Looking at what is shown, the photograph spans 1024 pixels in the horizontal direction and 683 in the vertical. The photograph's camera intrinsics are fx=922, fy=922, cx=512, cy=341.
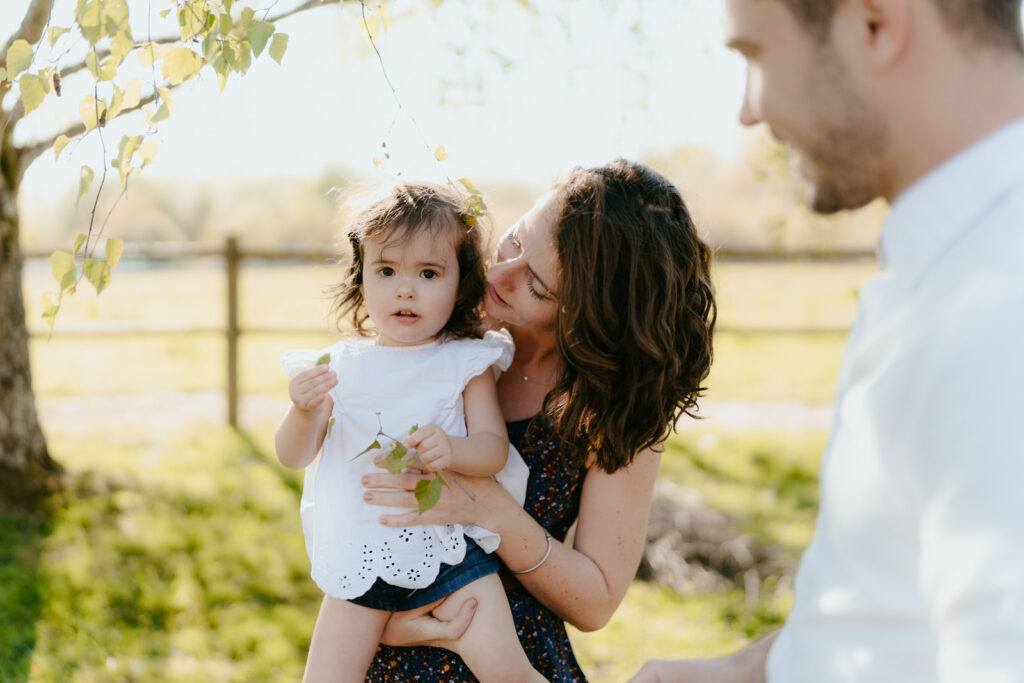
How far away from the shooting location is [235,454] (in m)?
6.02

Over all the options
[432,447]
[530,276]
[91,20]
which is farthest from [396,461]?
[91,20]

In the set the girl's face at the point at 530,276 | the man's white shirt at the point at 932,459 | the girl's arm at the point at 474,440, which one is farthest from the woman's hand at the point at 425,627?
the man's white shirt at the point at 932,459

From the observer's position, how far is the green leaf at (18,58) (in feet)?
4.23

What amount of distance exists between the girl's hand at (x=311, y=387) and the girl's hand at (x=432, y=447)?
20cm

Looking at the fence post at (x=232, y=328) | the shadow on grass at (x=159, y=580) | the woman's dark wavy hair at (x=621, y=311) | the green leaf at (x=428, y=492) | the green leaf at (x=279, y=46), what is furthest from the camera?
the fence post at (x=232, y=328)

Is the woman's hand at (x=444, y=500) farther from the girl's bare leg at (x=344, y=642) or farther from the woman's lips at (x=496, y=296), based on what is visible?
the woman's lips at (x=496, y=296)

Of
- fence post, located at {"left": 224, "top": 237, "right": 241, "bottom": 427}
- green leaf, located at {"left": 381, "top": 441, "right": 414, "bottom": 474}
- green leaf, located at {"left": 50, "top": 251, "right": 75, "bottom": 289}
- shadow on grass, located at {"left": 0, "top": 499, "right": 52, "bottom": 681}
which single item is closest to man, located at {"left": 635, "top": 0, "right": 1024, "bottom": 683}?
green leaf, located at {"left": 381, "top": 441, "right": 414, "bottom": 474}

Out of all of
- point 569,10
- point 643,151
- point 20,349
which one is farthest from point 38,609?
point 643,151

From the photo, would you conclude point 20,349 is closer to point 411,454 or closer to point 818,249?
point 411,454

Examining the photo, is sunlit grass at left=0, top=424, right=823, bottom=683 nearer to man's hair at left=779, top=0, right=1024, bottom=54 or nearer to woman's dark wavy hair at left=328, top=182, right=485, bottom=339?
woman's dark wavy hair at left=328, top=182, right=485, bottom=339

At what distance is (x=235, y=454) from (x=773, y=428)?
408cm

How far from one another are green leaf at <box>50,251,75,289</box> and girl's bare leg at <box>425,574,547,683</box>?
0.85 m

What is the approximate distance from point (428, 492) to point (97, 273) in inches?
24.6

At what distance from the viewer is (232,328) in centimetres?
688
